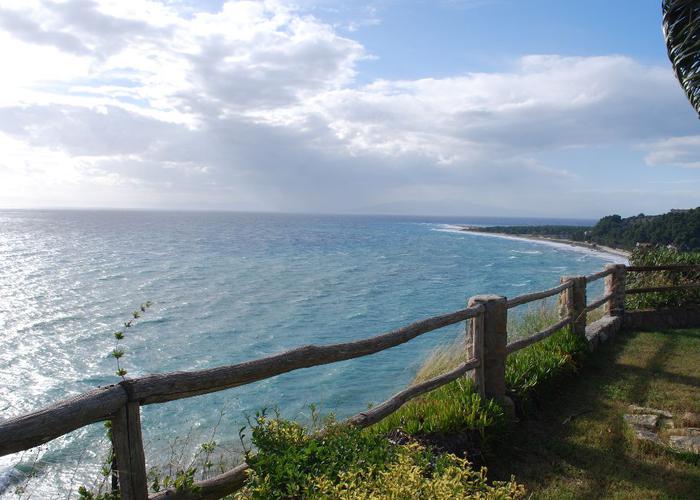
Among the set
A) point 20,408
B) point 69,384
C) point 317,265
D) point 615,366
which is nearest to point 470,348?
point 615,366

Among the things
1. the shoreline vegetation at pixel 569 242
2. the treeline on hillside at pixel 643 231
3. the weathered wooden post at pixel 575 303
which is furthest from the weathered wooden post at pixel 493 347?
the shoreline vegetation at pixel 569 242

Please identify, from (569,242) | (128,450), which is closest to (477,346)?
(128,450)

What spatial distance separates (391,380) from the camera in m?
15.1

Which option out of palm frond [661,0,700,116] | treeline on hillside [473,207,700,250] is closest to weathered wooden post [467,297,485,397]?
palm frond [661,0,700,116]

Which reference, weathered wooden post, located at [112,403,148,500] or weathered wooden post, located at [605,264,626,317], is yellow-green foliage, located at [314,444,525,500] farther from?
weathered wooden post, located at [605,264,626,317]

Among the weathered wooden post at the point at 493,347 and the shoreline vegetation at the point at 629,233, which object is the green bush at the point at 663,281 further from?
the weathered wooden post at the point at 493,347

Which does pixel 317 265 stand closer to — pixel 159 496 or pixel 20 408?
pixel 20 408

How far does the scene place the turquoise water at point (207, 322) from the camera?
12.5 m

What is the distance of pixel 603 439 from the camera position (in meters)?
5.60

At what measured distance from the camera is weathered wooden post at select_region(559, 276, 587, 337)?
8.41m

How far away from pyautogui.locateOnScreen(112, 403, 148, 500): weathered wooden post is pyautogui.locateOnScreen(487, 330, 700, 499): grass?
10.8 feet

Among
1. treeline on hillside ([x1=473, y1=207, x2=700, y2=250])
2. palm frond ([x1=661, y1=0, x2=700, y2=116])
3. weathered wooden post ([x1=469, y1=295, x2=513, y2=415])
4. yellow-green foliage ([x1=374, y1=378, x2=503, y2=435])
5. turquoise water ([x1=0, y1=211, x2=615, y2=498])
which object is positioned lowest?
turquoise water ([x1=0, y1=211, x2=615, y2=498])

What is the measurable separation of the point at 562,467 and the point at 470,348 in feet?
4.81

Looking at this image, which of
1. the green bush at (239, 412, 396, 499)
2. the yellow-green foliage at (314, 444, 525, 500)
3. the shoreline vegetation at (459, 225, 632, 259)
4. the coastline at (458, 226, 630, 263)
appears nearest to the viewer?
the yellow-green foliage at (314, 444, 525, 500)
